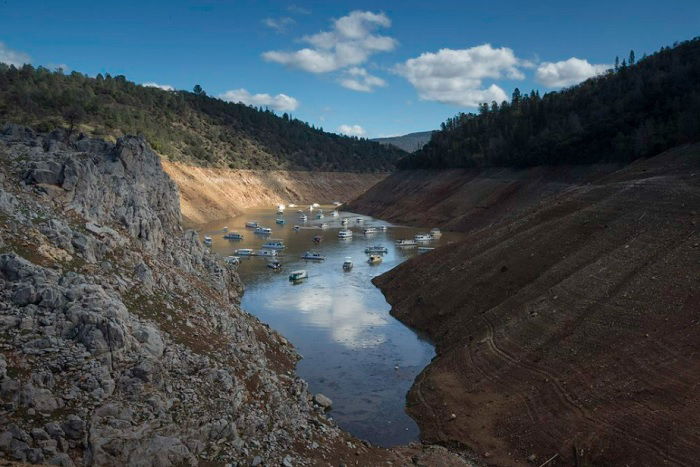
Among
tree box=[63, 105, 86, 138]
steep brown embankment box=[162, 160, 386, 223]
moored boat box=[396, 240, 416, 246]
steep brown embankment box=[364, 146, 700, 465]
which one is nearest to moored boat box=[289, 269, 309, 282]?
steep brown embankment box=[364, 146, 700, 465]

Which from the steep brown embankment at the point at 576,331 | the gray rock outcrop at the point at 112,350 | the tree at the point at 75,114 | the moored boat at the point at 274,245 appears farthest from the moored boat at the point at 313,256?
the tree at the point at 75,114

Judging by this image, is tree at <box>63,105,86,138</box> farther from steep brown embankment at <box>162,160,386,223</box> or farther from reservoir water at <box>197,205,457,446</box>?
reservoir water at <box>197,205,457,446</box>

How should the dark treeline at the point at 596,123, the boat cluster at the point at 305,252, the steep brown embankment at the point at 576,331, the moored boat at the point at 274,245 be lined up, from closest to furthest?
the steep brown embankment at the point at 576,331 → the boat cluster at the point at 305,252 → the dark treeline at the point at 596,123 → the moored boat at the point at 274,245

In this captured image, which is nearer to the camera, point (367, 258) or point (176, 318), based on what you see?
point (176, 318)

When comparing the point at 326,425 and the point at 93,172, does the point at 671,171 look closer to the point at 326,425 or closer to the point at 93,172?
the point at 326,425

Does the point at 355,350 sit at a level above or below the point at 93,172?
below

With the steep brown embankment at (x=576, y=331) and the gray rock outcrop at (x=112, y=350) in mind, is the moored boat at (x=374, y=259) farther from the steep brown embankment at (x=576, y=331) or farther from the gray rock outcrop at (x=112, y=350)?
the gray rock outcrop at (x=112, y=350)

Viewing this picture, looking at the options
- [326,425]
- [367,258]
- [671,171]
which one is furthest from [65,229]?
[367,258]
